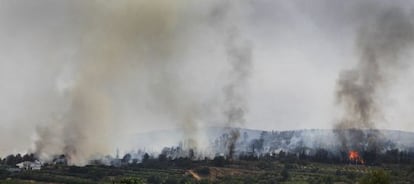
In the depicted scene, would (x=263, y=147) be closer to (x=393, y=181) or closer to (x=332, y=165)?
(x=332, y=165)

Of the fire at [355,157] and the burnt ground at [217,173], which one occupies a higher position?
the fire at [355,157]

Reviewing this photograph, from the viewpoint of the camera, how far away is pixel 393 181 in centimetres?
8625

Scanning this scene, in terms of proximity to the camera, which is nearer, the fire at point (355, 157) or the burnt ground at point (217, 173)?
the burnt ground at point (217, 173)

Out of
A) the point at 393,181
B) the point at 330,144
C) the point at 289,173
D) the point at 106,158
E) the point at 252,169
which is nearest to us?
→ the point at 393,181

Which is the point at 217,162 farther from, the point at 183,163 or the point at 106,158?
the point at 106,158

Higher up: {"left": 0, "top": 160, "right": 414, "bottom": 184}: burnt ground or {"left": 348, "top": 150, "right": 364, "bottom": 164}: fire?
{"left": 348, "top": 150, "right": 364, "bottom": 164}: fire

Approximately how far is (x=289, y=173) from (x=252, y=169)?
1039 centimetres

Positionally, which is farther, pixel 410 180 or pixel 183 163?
pixel 183 163

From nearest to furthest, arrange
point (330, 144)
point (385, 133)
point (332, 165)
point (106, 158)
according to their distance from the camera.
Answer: point (332, 165) < point (106, 158) < point (330, 144) < point (385, 133)

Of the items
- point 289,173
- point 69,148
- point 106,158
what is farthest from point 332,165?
point 69,148

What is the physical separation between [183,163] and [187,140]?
44.6m

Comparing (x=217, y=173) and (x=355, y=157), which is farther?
(x=355, y=157)

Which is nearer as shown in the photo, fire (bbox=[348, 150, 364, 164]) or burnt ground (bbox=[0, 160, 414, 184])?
burnt ground (bbox=[0, 160, 414, 184])

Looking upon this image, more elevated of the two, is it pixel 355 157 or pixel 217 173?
pixel 355 157
